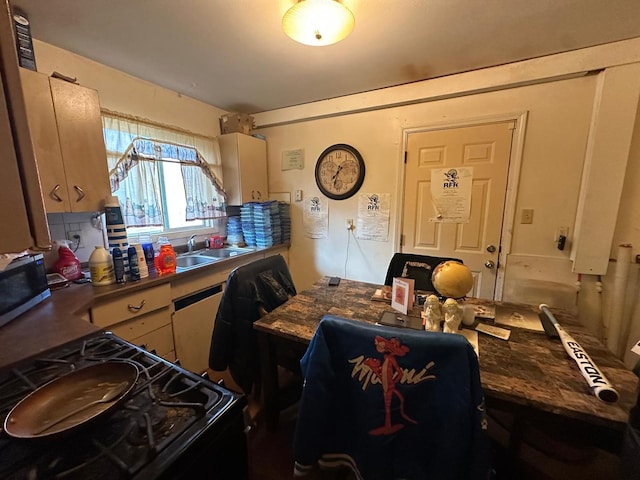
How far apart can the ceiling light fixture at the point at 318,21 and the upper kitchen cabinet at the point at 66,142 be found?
4.22ft

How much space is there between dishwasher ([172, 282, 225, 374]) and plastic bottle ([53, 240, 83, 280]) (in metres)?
0.60

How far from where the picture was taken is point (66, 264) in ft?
5.16

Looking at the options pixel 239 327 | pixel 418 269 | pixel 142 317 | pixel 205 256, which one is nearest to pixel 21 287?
pixel 142 317

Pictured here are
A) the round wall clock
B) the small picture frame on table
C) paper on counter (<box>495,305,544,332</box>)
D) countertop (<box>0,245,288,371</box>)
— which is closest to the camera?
countertop (<box>0,245,288,371</box>)

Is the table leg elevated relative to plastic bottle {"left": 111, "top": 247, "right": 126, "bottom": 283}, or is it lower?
lower

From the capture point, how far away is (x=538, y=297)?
79.4 inches

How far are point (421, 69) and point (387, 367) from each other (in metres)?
2.18

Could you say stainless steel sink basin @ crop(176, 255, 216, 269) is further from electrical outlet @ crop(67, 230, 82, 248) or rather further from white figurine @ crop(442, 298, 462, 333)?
white figurine @ crop(442, 298, 462, 333)

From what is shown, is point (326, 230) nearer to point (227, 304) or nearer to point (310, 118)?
point (310, 118)

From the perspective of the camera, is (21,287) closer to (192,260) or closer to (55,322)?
(55,322)

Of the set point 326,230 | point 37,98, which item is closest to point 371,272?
point 326,230

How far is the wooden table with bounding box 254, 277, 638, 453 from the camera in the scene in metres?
0.71

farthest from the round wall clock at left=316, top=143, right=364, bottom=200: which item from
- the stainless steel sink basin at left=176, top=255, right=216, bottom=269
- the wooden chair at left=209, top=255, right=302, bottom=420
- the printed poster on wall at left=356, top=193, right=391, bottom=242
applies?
the wooden chair at left=209, top=255, right=302, bottom=420

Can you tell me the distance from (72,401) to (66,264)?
1.38m
